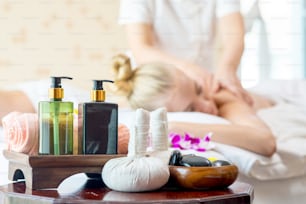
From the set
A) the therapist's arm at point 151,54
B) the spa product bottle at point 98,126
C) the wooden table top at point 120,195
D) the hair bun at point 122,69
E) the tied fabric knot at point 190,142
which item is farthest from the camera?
the therapist's arm at point 151,54

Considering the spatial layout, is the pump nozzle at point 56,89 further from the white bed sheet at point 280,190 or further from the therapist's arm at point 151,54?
the therapist's arm at point 151,54

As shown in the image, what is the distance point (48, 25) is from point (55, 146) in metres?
1.03

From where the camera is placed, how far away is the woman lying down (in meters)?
1.08

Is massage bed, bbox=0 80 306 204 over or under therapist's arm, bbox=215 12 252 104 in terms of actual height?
under

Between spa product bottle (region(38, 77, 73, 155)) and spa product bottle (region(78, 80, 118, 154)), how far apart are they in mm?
17

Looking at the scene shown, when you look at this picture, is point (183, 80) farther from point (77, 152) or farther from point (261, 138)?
point (77, 152)

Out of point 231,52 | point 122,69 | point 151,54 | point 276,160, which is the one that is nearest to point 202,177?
point 276,160

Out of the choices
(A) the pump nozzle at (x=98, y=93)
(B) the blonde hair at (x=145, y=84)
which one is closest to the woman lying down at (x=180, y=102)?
(B) the blonde hair at (x=145, y=84)

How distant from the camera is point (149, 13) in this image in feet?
4.74

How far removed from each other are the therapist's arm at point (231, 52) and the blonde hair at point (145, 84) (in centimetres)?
24

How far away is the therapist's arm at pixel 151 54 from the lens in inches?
52.2

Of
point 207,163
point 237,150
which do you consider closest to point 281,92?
point 237,150

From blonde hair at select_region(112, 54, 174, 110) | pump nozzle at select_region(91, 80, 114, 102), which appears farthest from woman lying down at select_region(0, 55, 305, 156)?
pump nozzle at select_region(91, 80, 114, 102)

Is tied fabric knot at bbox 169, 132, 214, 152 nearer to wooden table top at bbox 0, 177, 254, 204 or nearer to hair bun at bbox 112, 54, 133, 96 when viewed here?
hair bun at bbox 112, 54, 133, 96
